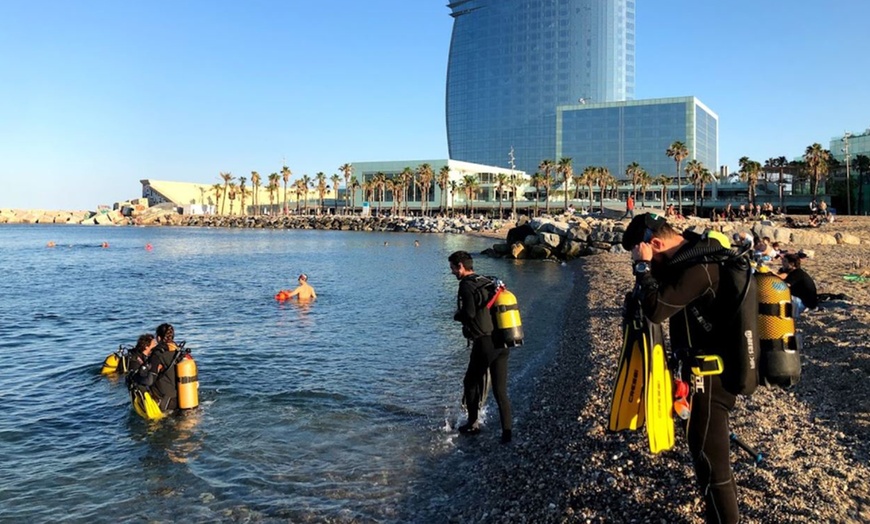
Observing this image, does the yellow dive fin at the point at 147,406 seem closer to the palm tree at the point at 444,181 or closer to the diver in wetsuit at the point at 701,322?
the diver in wetsuit at the point at 701,322

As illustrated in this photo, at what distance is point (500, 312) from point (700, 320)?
10.9 feet

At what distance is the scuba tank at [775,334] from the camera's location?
4156 millimetres

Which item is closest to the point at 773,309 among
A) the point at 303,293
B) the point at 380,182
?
the point at 303,293

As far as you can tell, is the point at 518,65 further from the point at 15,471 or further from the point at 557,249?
the point at 15,471

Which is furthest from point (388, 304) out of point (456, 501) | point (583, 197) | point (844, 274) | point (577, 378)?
point (583, 197)

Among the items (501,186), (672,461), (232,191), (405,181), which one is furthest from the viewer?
(232,191)

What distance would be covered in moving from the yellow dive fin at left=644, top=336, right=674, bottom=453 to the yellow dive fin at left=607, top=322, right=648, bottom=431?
0.64ft

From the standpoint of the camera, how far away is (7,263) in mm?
49625

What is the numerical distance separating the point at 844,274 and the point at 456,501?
19.8 meters

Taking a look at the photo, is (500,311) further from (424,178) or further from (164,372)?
(424,178)

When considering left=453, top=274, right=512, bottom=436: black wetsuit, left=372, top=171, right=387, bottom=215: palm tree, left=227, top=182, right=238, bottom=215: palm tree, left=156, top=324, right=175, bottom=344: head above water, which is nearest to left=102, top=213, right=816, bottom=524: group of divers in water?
left=453, top=274, right=512, bottom=436: black wetsuit

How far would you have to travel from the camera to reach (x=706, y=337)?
4.27 m

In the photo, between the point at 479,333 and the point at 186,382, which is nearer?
the point at 479,333

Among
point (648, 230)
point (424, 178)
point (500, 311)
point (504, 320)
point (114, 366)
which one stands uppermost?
point (424, 178)
